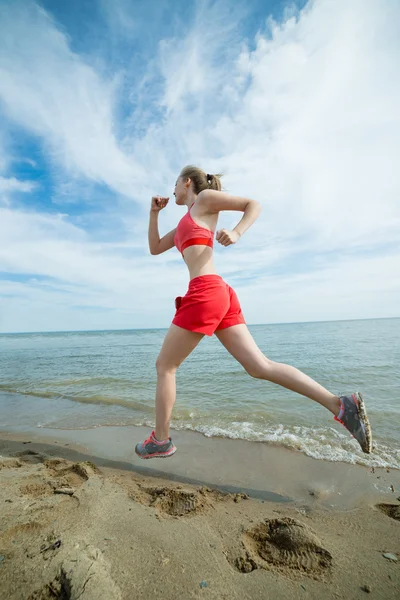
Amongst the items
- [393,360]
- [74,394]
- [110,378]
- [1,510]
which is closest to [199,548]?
[1,510]

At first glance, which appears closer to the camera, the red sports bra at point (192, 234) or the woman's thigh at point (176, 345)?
the woman's thigh at point (176, 345)

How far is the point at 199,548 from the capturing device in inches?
57.5

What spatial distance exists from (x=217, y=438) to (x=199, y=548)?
2.00 m

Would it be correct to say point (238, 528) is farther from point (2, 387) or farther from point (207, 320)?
point (2, 387)

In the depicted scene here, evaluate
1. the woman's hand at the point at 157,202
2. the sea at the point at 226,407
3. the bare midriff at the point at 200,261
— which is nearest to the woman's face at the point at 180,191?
the woman's hand at the point at 157,202

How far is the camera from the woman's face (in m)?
2.63

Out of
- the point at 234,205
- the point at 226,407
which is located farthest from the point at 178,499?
the point at 226,407

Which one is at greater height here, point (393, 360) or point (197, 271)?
point (197, 271)

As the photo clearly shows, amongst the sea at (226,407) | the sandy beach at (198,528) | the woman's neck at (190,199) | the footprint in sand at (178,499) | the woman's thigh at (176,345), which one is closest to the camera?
the sandy beach at (198,528)

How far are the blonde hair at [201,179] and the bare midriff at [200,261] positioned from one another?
2.09 feet

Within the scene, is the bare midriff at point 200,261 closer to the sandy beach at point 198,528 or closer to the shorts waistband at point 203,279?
the shorts waistband at point 203,279

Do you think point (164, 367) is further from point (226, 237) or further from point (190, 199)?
point (190, 199)

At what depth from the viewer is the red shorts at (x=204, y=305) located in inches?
83.2

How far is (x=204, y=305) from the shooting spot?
2119 mm
